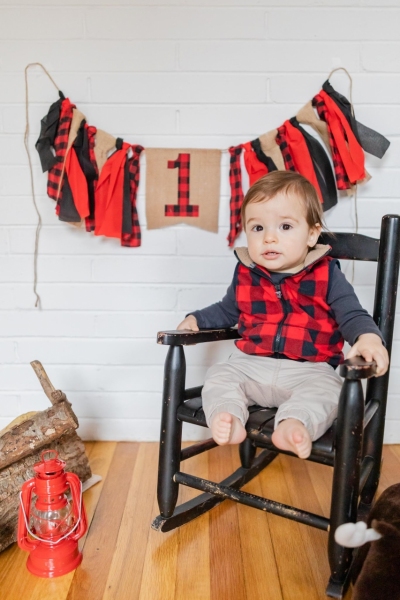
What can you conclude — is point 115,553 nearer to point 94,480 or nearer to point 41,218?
point 94,480

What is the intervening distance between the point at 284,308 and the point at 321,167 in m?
0.61

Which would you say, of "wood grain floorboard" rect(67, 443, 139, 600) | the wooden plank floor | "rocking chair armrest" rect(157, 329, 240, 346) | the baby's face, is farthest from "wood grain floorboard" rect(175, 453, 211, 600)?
the baby's face

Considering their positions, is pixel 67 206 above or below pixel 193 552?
above

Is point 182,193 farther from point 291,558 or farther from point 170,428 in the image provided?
point 291,558

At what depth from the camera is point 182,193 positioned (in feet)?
6.64

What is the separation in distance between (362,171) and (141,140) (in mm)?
773

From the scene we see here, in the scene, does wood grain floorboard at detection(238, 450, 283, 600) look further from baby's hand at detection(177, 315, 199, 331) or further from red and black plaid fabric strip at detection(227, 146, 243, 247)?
red and black plaid fabric strip at detection(227, 146, 243, 247)

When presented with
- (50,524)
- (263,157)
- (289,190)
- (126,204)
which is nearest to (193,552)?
(50,524)

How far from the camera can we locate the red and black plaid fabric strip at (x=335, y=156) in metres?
1.94

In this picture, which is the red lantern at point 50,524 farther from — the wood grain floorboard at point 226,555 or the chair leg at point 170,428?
the wood grain floorboard at point 226,555

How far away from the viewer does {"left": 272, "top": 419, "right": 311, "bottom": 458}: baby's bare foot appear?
1.26 meters

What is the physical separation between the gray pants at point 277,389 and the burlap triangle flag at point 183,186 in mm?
597

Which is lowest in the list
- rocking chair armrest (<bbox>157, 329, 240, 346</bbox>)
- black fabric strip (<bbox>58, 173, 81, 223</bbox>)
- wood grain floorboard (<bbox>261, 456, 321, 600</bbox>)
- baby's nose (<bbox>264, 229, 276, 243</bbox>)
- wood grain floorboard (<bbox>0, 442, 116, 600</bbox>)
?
wood grain floorboard (<bbox>0, 442, 116, 600</bbox>)

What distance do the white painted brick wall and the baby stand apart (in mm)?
431
